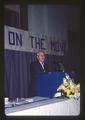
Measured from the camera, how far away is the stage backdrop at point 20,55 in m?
4.41

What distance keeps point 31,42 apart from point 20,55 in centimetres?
15

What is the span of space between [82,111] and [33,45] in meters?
0.72

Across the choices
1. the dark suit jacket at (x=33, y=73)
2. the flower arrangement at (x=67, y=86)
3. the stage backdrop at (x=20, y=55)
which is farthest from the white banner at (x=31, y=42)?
the flower arrangement at (x=67, y=86)

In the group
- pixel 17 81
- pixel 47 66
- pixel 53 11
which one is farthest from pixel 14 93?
pixel 53 11

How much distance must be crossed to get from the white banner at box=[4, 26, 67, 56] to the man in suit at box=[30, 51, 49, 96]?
2.3 inches

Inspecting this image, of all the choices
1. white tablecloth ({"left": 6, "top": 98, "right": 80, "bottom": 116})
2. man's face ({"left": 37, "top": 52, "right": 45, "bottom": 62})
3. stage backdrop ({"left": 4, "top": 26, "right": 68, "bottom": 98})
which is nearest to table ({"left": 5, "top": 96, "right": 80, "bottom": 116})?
white tablecloth ({"left": 6, "top": 98, "right": 80, "bottom": 116})

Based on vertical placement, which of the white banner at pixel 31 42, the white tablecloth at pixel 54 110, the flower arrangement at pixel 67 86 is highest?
the white banner at pixel 31 42

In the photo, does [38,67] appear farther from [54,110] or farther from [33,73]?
[54,110]

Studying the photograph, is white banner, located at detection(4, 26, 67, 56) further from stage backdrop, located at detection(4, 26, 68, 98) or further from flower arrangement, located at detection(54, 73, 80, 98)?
flower arrangement, located at detection(54, 73, 80, 98)

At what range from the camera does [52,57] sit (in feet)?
14.6

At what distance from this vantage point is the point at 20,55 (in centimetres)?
443

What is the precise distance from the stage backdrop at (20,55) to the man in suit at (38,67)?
3cm


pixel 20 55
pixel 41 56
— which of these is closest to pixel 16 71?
pixel 20 55

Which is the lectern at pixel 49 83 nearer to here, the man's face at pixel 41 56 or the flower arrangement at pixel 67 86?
the flower arrangement at pixel 67 86
